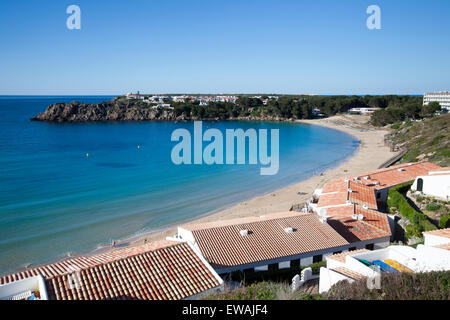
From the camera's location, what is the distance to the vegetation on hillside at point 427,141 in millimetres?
35281

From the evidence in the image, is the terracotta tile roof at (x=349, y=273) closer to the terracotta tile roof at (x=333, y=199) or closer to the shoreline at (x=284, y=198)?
the terracotta tile roof at (x=333, y=199)

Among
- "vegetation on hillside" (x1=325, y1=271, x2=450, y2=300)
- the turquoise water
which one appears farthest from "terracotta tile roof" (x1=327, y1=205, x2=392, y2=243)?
the turquoise water

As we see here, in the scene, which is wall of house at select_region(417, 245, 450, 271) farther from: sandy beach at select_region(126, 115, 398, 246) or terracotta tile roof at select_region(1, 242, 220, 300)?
sandy beach at select_region(126, 115, 398, 246)

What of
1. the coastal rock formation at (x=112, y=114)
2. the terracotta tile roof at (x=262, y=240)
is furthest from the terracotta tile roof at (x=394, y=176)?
the coastal rock formation at (x=112, y=114)

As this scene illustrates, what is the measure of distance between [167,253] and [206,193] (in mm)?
20149

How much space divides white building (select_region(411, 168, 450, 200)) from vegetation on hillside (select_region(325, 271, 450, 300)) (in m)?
17.2

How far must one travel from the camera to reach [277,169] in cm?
4203

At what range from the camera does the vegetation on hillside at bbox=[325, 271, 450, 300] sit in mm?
6355

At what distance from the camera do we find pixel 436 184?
73.5ft

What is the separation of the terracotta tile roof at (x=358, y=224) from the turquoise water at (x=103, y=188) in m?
11.1

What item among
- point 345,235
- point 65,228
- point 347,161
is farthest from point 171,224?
point 347,161

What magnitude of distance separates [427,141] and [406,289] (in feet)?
147
